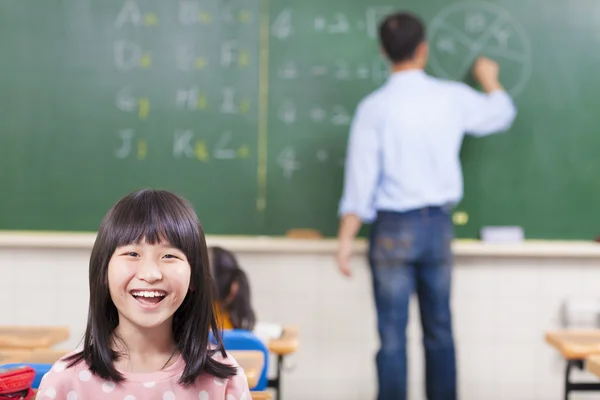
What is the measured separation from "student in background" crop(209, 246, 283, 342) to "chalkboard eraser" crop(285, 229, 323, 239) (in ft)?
2.60

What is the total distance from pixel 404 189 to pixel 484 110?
60 cm

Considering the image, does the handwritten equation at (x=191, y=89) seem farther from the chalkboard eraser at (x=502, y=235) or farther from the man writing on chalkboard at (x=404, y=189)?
the chalkboard eraser at (x=502, y=235)

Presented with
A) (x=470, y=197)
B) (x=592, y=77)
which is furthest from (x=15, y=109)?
(x=592, y=77)

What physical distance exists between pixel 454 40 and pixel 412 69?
55cm

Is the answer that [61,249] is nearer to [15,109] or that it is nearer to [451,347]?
[15,109]

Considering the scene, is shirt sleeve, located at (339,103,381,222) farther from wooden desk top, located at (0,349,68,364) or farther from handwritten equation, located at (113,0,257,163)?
wooden desk top, located at (0,349,68,364)

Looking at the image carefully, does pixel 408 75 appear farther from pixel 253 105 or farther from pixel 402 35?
pixel 253 105

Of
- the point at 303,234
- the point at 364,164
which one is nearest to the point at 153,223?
the point at 364,164

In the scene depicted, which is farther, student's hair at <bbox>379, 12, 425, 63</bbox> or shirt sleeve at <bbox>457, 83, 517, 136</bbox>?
shirt sleeve at <bbox>457, 83, 517, 136</bbox>

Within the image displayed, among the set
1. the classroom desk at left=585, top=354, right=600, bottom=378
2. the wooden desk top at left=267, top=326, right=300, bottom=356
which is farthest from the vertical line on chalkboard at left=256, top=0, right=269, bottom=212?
the classroom desk at left=585, top=354, right=600, bottom=378

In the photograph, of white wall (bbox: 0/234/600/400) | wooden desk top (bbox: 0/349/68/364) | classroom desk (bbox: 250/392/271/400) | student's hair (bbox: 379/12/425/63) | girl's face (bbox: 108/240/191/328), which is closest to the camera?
girl's face (bbox: 108/240/191/328)

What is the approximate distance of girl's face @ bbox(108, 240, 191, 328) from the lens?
4.59 ft

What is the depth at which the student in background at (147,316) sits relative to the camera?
4.62 feet

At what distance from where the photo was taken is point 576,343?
2791mm
